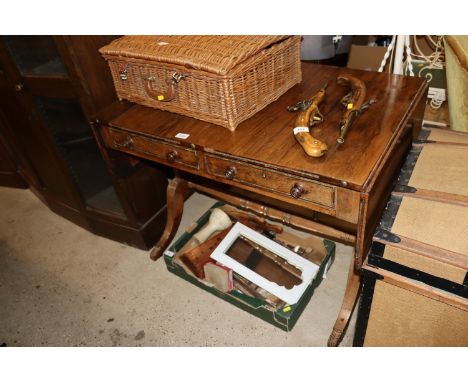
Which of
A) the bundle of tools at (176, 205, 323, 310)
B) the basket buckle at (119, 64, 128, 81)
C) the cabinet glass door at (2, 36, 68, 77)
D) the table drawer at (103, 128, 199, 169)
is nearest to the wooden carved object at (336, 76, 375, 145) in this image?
the table drawer at (103, 128, 199, 169)

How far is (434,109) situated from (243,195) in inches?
65.5

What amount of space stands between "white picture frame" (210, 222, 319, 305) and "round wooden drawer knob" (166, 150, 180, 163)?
0.71m

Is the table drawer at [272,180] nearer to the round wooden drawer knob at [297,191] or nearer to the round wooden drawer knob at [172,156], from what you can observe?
→ the round wooden drawer knob at [297,191]

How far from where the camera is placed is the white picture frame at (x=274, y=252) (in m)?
2.05

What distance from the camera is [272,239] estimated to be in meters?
2.48

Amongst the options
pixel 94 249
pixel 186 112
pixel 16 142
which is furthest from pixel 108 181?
pixel 186 112

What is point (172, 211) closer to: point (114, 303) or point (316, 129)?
point (114, 303)

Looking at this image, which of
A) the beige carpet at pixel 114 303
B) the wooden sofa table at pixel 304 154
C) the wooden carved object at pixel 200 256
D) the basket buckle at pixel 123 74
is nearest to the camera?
the wooden sofa table at pixel 304 154

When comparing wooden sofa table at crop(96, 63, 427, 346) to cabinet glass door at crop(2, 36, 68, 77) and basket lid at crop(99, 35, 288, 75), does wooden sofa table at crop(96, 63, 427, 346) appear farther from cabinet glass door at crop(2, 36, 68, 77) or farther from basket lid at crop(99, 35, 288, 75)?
cabinet glass door at crop(2, 36, 68, 77)

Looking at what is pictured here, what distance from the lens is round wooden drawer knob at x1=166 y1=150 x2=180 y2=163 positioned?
177cm

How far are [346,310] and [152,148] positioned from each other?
1361 millimetres

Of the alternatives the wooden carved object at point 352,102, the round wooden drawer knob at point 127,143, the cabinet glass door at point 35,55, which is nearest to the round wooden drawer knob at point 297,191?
the wooden carved object at point 352,102

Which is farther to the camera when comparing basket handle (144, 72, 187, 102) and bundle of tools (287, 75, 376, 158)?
basket handle (144, 72, 187, 102)

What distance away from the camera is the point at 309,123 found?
1597mm
